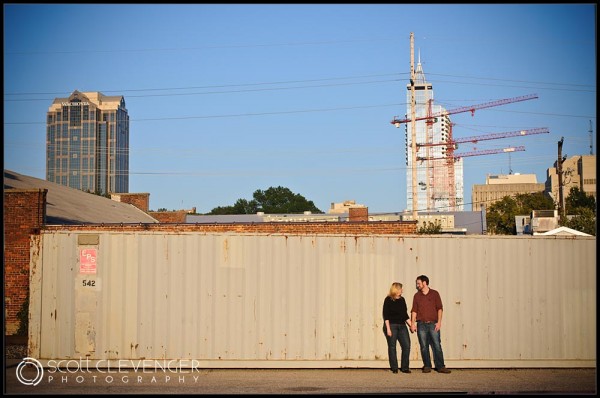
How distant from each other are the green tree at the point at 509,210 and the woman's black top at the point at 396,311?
61687 millimetres

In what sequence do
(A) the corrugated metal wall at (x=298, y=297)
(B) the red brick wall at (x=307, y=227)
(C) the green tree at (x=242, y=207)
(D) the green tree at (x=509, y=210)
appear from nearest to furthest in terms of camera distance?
(A) the corrugated metal wall at (x=298, y=297)
(B) the red brick wall at (x=307, y=227)
(D) the green tree at (x=509, y=210)
(C) the green tree at (x=242, y=207)

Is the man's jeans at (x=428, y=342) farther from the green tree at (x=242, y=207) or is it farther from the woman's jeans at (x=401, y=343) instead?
the green tree at (x=242, y=207)

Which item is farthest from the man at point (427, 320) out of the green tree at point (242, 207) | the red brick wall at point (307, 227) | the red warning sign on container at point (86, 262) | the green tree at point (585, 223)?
the green tree at point (242, 207)

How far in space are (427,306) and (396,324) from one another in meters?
0.72

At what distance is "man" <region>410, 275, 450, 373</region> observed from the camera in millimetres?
14305

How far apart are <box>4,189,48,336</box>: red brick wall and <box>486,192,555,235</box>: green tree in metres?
59.2

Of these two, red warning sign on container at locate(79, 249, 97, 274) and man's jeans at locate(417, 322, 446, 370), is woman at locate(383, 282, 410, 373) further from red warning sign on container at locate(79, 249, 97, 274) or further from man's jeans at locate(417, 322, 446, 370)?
red warning sign on container at locate(79, 249, 97, 274)

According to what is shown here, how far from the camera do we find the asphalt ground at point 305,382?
1246cm

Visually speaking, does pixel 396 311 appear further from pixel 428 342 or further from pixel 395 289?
pixel 428 342

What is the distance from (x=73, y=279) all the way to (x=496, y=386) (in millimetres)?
8552

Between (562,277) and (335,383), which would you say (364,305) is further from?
(562,277)

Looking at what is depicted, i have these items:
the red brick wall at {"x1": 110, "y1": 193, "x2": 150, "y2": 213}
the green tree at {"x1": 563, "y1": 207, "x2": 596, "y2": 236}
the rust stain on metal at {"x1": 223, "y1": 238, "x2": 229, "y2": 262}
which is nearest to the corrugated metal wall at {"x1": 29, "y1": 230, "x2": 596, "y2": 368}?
the rust stain on metal at {"x1": 223, "y1": 238, "x2": 229, "y2": 262}

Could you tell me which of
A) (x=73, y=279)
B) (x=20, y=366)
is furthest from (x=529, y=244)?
(x=20, y=366)

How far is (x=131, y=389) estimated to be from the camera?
1247 centimetres
